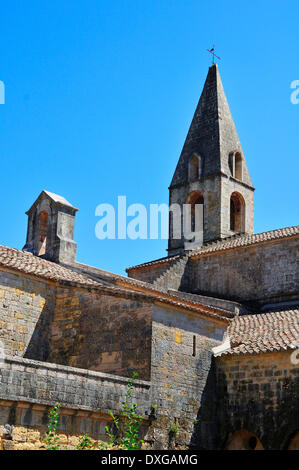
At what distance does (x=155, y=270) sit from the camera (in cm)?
2931

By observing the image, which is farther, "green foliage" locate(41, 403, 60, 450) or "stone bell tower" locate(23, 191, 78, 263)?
"stone bell tower" locate(23, 191, 78, 263)

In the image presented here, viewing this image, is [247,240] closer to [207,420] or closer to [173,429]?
[207,420]

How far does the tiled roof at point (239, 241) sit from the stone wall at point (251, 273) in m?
0.19

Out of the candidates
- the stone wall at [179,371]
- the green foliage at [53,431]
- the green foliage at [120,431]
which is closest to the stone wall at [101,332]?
the stone wall at [179,371]

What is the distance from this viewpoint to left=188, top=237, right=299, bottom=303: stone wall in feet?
83.6

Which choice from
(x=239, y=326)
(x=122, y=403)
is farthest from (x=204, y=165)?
(x=122, y=403)

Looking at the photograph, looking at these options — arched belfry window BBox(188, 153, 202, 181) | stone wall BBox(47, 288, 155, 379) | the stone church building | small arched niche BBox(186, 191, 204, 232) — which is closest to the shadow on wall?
the stone church building

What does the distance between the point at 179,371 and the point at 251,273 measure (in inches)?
395

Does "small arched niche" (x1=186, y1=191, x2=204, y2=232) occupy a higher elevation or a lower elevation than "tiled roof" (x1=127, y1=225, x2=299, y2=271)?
higher

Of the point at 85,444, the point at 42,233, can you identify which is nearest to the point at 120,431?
the point at 85,444

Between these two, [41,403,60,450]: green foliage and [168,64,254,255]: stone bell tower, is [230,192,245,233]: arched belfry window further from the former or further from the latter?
[41,403,60,450]: green foliage

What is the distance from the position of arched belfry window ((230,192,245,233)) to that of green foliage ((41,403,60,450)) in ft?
64.4

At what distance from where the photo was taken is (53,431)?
1314cm

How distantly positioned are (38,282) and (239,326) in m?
6.33
